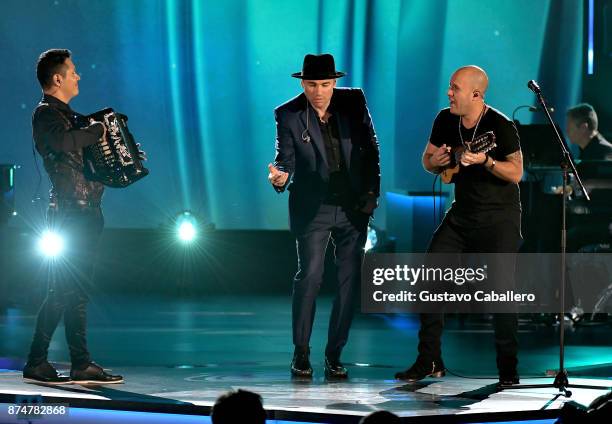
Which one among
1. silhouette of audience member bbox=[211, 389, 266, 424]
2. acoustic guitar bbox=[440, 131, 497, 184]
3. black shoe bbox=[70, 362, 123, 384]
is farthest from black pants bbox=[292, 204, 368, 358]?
silhouette of audience member bbox=[211, 389, 266, 424]

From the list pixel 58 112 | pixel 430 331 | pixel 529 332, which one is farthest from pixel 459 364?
pixel 58 112

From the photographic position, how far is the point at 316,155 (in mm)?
6484

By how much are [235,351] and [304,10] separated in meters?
4.76

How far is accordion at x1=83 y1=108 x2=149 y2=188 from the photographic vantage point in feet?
19.7

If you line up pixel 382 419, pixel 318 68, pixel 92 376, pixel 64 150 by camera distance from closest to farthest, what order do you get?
1. pixel 382 419
2. pixel 64 150
3. pixel 92 376
4. pixel 318 68

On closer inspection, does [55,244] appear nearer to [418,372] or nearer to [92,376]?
[92,376]

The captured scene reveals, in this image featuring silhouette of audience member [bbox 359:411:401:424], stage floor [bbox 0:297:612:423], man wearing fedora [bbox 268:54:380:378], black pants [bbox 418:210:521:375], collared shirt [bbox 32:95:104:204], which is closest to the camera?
silhouette of audience member [bbox 359:411:401:424]

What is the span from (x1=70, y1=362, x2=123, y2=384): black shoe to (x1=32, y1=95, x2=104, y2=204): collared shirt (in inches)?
31.4

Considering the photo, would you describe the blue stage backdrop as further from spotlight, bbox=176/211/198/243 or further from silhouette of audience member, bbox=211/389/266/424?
silhouette of audience member, bbox=211/389/266/424

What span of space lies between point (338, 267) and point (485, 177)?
936 mm

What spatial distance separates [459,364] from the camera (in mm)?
7266

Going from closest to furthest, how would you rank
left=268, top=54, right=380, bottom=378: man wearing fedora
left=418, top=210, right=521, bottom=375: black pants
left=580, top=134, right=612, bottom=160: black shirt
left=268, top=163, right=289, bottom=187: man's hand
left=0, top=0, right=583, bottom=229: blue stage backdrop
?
left=418, top=210, right=521, bottom=375: black pants, left=268, top=163, right=289, bottom=187: man's hand, left=268, top=54, right=380, bottom=378: man wearing fedora, left=580, top=134, right=612, bottom=160: black shirt, left=0, top=0, right=583, bottom=229: blue stage backdrop

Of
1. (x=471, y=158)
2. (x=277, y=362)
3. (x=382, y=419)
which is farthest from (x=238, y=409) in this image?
(x=277, y=362)

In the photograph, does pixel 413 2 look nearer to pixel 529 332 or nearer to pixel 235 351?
pixel 529 332
